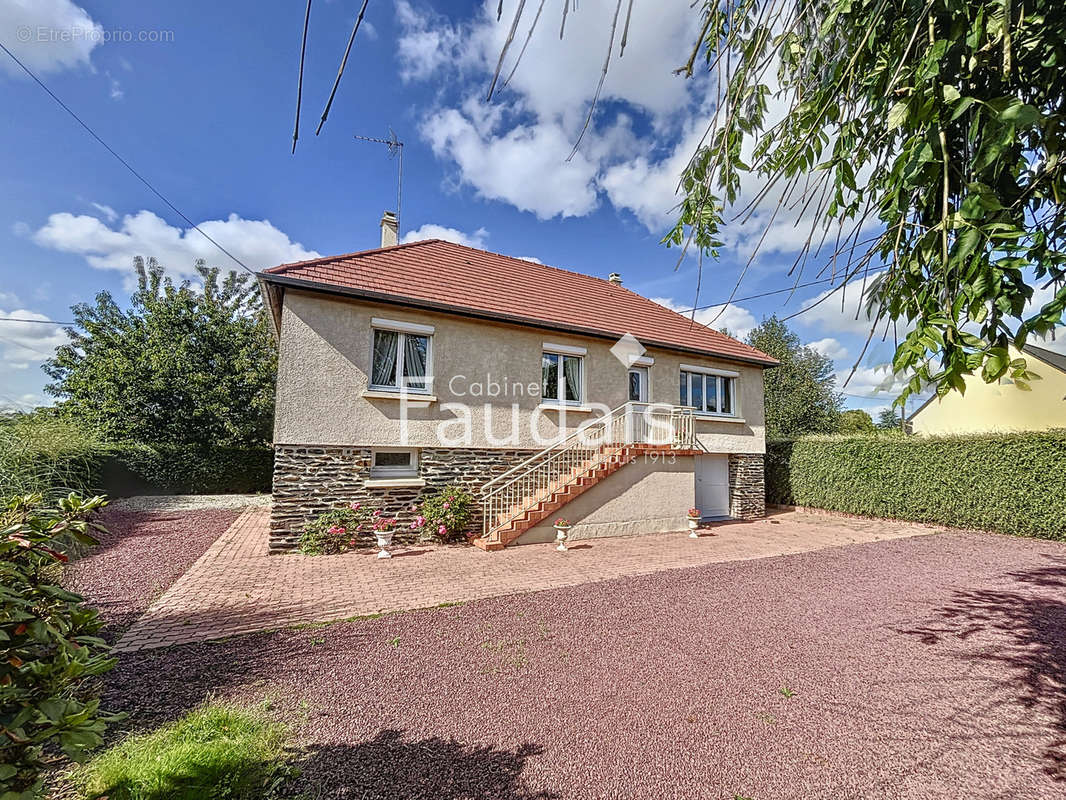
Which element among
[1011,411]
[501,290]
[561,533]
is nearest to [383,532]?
[561,533]

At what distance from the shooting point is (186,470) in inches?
651

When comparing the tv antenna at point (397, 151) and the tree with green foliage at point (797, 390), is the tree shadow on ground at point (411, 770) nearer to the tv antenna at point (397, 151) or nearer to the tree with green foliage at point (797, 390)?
the tv antenna at point (397, 151)

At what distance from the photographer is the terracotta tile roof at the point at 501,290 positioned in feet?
31.9

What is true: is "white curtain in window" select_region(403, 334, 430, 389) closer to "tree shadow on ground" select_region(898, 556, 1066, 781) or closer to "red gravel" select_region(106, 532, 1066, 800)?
"red gravel" select_region(106, 532, 1066, 800)

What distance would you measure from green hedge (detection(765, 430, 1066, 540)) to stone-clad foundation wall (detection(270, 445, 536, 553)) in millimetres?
12356

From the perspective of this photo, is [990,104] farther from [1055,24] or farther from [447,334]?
[447,334]

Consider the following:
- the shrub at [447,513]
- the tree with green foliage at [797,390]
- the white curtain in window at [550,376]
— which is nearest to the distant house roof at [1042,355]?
the white curtain in window at [550,376]

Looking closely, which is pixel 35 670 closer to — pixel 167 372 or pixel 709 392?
pixel 709 392

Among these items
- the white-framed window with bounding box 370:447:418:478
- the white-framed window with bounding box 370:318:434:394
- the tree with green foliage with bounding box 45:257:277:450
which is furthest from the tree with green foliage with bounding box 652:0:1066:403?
the tree with green foliage with bounding box 45:257:277:450

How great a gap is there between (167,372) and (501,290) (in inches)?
571

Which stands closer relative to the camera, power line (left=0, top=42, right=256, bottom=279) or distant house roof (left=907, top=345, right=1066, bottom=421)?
distant house roof (left=907, top=345, right=1066, bottom=421)

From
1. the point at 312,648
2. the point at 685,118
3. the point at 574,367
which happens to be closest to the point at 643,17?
the point at 685,118

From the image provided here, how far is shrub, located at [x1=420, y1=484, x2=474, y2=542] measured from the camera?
9594mm

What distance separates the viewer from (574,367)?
12.2 m
